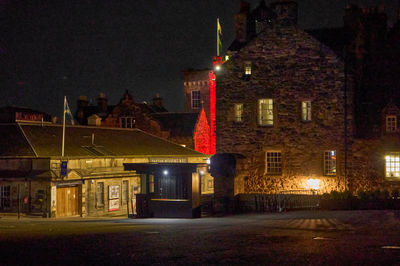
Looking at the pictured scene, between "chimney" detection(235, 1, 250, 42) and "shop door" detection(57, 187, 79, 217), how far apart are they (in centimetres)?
1912

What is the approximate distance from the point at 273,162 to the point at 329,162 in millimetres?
3346

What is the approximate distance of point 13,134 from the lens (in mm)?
35906

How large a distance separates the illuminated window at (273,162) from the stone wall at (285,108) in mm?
300

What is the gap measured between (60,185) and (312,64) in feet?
60.9

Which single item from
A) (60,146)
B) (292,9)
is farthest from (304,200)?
(60,146)

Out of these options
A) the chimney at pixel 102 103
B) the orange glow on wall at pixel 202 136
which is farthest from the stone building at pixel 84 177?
the chimney at pixel 102 103

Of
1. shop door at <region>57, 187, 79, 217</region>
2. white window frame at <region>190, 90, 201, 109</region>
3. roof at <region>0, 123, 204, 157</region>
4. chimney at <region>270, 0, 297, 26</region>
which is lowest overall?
shop door at <region>57, 187, 79, 217</region>

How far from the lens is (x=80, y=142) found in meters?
38.4

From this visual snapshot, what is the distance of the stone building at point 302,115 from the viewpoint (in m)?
28.5

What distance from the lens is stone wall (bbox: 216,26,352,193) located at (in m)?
29.0

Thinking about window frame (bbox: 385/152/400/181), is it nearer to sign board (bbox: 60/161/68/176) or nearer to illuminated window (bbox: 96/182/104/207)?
sign board (bbox: 60/161/68/176)

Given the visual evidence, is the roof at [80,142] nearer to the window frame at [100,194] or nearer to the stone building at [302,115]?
the window frame at [100,194]

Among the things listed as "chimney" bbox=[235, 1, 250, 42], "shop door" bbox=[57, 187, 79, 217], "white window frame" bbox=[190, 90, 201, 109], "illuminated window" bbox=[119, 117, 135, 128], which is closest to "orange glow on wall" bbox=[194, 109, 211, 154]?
"white window frame" bbox=[190, 90, 201, 109]

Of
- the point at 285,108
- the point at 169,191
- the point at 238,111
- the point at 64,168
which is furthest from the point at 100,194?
the point at 285,108
